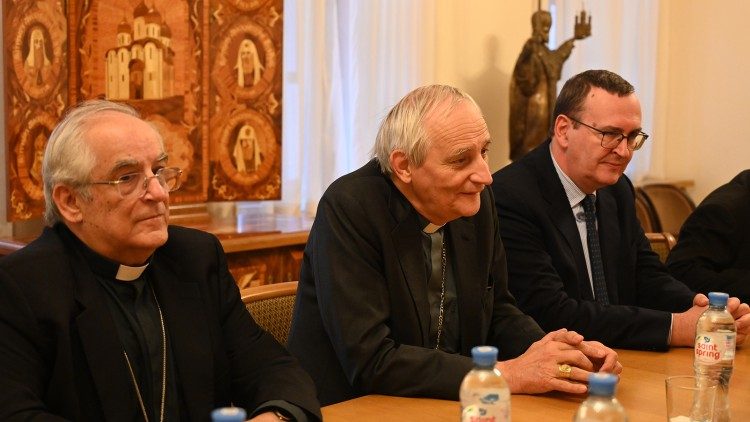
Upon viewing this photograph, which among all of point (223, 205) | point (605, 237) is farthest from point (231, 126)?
point (605, 237)

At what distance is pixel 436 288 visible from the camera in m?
2.54

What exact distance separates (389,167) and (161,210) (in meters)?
0.65

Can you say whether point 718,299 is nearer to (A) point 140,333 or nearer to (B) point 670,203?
(A) point 140,333

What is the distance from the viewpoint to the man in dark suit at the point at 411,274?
2.24 meters

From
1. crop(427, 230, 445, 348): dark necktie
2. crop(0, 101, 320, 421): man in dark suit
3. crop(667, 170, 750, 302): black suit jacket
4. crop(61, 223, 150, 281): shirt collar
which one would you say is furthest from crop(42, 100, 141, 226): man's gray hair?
crop(667, 170, 750, 302): black suit jacket

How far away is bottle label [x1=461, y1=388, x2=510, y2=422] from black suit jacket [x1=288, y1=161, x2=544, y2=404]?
0.63 metres

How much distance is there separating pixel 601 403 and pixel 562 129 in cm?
202

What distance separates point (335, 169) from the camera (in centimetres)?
528

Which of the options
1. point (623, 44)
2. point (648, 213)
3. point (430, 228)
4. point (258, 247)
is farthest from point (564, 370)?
point (623, 44)

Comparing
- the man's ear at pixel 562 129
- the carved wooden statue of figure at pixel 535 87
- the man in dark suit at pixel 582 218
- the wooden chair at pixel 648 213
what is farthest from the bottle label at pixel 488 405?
the wooden chair at pixel 648 213

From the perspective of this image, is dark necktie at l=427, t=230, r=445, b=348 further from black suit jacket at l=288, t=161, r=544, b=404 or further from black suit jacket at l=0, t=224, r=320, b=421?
black suit jacket at l=0, t=224, r=320, b=421

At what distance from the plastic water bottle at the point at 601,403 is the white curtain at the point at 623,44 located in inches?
212

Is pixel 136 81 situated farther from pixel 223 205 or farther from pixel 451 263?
pixel 451 263

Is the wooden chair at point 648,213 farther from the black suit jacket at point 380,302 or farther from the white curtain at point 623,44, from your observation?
the black suit jacket at point 380,302
